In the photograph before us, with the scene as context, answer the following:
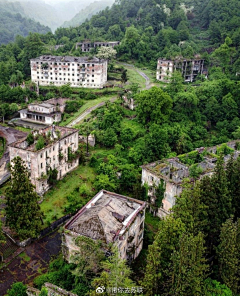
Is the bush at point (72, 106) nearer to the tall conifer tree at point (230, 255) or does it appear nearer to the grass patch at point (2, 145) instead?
the grass patch at point (2, 145)

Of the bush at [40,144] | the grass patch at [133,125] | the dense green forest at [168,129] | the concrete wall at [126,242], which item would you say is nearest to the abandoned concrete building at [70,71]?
the dense green forest at [168,129]

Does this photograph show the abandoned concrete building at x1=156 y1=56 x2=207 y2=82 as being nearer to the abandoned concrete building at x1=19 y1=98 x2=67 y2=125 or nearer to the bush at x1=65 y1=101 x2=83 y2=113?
the bush at x1=65 y1=101 x2=83 y2=113

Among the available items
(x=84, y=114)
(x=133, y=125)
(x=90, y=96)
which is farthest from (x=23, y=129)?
(x=133, y=125)

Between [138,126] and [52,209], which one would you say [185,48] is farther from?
[52,209]

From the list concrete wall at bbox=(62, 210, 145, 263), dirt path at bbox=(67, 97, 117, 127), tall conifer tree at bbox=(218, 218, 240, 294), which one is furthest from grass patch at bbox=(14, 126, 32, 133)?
tall conifer tree at bbox=(218, 218, 240, 294)

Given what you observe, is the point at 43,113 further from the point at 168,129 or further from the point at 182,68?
the point at 182,68

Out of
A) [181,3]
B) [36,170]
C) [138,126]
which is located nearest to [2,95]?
[138,126]
